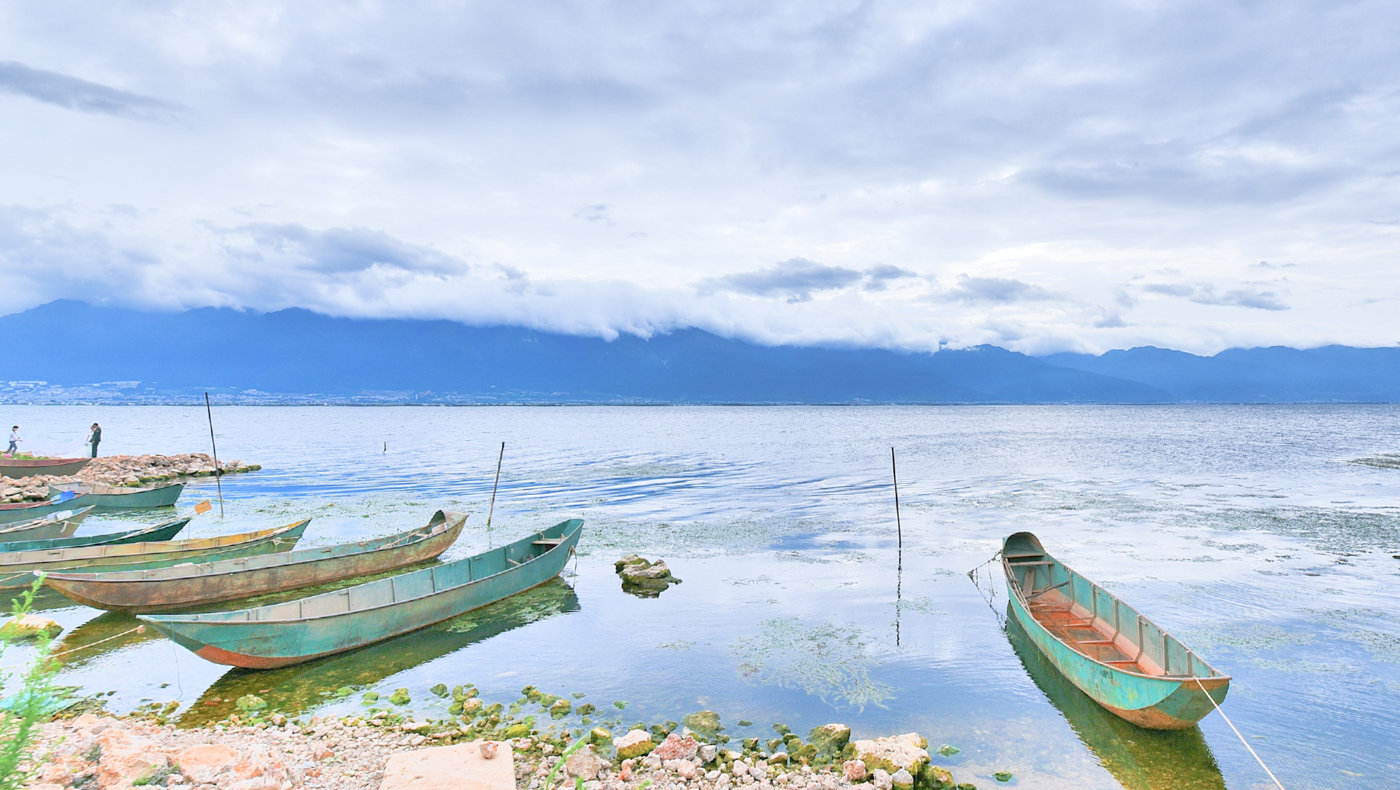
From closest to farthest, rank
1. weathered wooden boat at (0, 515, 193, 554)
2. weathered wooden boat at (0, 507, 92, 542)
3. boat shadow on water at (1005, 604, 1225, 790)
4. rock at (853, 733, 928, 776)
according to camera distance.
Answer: rock at (853, 733, 928, 776)
boat shadow on water at (1005, 604, 1225, 790)
weathered wooden boat at (0, 515, 193, 554)
weathered wooden boat at (0, 507, 92, 542)

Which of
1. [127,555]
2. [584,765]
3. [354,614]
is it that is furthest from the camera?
[127,555]

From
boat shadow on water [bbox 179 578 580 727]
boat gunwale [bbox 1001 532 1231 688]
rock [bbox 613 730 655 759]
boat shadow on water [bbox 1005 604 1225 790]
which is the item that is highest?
boat gunwale [bbox 1001 532 1231 688]

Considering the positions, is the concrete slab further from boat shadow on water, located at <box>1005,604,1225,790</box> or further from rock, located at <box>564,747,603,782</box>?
boat shadow on water, located at <box>1005,604,1225,790</box>

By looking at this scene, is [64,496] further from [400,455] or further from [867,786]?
[867,786]

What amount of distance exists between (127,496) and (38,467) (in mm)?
13974

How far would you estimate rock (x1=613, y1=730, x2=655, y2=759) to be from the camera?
11750mm

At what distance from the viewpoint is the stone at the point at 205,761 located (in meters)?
9.90

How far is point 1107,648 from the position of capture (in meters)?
16.5

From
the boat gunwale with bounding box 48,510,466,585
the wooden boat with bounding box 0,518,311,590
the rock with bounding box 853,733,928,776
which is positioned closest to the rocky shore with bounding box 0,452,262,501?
the wooden boat with bounding box 0,518,311,590

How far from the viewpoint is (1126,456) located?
7369 cm

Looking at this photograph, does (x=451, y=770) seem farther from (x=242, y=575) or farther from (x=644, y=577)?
(x=242, y=575)

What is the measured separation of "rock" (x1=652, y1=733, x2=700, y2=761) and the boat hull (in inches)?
2033

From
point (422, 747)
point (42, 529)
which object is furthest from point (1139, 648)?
point (42, 529)

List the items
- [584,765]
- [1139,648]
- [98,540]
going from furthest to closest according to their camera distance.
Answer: [98,540]
[1139,648]
[584,765]
